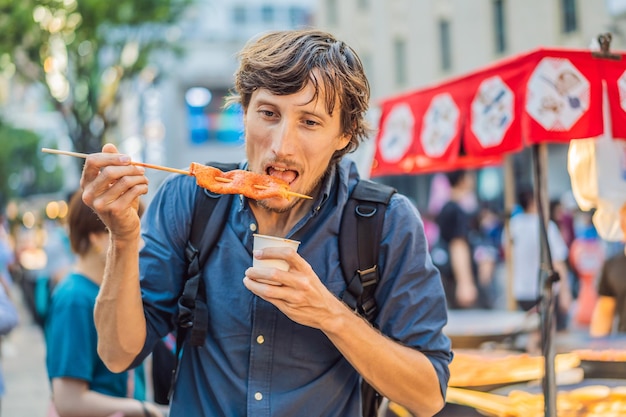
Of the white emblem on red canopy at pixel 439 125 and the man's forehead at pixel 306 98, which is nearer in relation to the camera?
the man's forehead at pixel 306 98

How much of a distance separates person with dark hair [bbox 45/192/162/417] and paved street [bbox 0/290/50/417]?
3583 mm

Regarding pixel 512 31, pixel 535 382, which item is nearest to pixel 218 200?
pixel 535 382

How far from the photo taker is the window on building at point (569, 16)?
18.5 metres

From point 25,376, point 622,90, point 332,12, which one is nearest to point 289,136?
point 622,90

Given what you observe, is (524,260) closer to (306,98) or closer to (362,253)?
(362,253)

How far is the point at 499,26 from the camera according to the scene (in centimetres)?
2177

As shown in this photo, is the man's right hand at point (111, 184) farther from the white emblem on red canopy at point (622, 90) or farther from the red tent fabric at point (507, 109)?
the white emblem on red canopy at point (622, 90)

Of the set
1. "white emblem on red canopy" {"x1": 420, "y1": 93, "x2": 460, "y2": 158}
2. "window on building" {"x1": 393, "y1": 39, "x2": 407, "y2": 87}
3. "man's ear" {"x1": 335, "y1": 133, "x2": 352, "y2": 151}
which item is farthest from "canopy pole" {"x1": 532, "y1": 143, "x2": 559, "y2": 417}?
"window on building" {"x1": 393, "y1": 39, "x2": 407, "y2": 87}

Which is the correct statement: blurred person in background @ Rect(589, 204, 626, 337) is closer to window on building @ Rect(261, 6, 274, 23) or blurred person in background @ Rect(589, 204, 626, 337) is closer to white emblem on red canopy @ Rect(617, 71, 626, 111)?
white emblem on red canopy @ Rect(617, 71, 626, 111)

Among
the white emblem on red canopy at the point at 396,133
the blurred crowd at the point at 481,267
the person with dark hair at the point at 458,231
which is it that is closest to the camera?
the blurred crowd at the point at 481,267

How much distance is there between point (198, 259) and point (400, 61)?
85.8 feet

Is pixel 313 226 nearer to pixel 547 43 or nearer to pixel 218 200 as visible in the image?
pixel 218 200

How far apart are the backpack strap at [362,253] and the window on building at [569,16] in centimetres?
1766

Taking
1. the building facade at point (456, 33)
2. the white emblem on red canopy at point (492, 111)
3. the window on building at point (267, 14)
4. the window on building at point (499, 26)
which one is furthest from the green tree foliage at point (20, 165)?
the white emblem on red canopy at point (492, 111)
